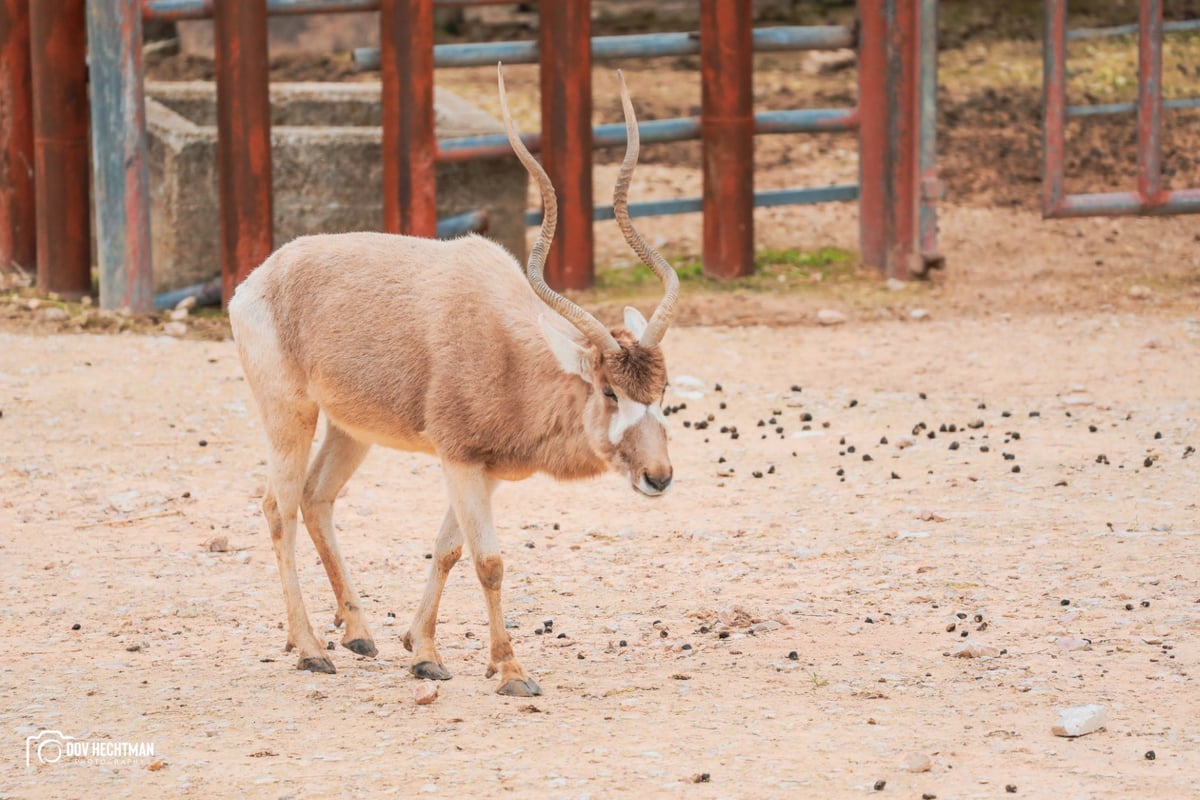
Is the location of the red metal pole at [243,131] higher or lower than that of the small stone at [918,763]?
higher

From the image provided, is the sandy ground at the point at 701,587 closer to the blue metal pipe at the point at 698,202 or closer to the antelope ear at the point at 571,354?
the antelope ear at the point at 571,354

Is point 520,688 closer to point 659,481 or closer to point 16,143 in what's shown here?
point 659,481

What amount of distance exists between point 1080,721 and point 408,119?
306 inches

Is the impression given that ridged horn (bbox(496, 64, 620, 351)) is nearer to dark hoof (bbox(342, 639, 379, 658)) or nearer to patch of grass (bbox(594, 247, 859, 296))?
dark hoof (bbox(342, 639, 379, 658))

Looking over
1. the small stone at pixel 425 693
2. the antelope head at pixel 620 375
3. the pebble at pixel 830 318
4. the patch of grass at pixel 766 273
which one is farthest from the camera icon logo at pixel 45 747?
the patch of grass at pixel 766 273

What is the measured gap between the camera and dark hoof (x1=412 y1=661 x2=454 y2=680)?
646 centimetres

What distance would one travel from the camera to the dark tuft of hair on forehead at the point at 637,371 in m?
6.16

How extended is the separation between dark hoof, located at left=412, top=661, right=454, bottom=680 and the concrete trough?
6807mm

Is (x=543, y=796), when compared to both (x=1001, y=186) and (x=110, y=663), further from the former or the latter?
(x=1001, y=186)

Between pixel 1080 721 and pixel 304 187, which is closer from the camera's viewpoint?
pixel 1080 721

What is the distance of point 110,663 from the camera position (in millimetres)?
6539

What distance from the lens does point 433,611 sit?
656 centimetres

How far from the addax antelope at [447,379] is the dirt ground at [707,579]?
42 cm

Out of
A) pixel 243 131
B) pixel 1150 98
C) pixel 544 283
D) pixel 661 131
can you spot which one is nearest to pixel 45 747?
pixel 544 283
